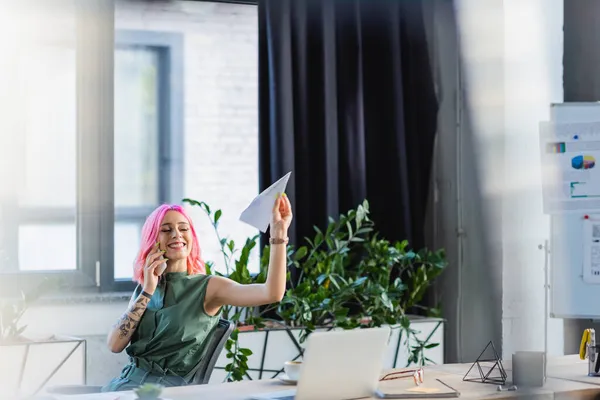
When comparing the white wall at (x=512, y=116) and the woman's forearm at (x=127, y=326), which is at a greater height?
the white wall at (x=512, y=116)

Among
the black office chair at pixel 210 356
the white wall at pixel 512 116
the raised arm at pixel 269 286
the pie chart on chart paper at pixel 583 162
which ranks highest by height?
the pie chart on chart paper at pixel 583 162

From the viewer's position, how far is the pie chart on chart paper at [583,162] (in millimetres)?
3218

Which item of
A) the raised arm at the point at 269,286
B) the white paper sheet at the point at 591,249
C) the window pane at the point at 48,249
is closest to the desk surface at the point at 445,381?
the raised arm at the point at 269,286

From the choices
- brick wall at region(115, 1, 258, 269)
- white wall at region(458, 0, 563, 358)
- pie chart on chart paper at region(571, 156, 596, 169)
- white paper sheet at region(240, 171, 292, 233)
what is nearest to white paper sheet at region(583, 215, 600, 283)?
pie chart on chart paper at region(571, 156, 596, 169)

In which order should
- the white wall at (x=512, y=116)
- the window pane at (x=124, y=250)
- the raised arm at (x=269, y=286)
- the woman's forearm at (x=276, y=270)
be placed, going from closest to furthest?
the white wall at (x=512, y=116) < the raised arm at (x=269, y=286) < the woman's forearm at (x=276, y=270) < the window pane at (x=124, y=250)

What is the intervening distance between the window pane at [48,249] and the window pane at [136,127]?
0.87ft

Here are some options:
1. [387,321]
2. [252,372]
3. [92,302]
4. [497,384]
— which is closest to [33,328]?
[92,302]

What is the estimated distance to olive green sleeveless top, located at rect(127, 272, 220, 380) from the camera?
242 centimetres

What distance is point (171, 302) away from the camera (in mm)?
2475

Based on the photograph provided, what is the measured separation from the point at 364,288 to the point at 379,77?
100cm

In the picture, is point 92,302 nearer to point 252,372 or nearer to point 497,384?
point 252,372

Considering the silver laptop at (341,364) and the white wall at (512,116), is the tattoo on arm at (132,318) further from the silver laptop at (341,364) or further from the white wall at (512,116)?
the white wall at (512,116)

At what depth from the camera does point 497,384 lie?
1972 millimetres

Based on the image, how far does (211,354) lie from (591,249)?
5.43ft
